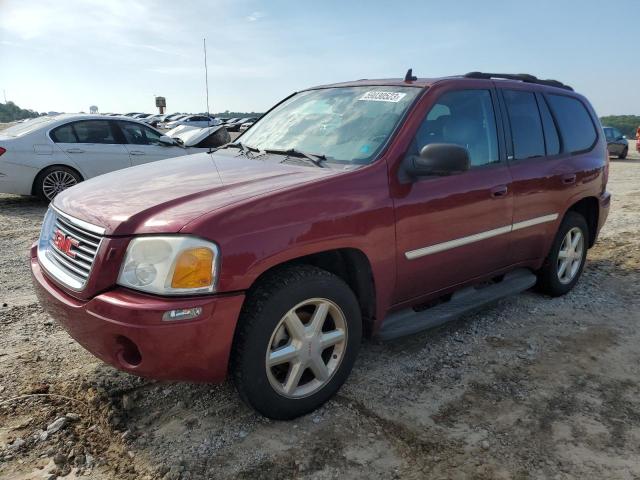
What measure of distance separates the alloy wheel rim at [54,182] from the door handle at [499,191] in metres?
6.84

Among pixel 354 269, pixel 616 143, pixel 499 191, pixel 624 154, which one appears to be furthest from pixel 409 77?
pixel 624 154

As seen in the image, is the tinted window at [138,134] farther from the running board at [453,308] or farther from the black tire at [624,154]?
the black tire at [624,154]

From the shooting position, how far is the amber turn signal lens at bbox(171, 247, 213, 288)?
2248 mm

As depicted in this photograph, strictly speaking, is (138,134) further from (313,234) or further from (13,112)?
(13,112)

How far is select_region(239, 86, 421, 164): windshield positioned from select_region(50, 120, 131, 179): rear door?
5.33 meters

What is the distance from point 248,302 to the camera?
96.4 inches

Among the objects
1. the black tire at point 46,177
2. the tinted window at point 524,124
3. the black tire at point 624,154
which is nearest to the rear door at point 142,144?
the black tire at point 46,177

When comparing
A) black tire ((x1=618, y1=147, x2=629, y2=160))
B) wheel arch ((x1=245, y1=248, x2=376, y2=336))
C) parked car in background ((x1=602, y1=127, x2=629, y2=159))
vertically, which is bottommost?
black tire ((x1=618, y1=147, x2=629, y2=160))

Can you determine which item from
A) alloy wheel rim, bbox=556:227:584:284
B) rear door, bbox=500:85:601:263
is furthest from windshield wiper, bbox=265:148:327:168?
alloy wheel rim, bbox=556:227:584:284

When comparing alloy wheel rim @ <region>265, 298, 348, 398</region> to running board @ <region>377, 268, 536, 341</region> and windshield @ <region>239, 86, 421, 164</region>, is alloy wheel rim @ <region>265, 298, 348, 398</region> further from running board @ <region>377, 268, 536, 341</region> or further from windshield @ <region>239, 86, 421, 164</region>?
windshield @ <region>239, 86, 421, 164</region>

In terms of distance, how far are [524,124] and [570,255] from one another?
142 centimetres

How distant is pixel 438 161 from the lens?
2900mm

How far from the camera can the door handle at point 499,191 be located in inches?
139

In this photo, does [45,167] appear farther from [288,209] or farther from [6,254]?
[288,209]
